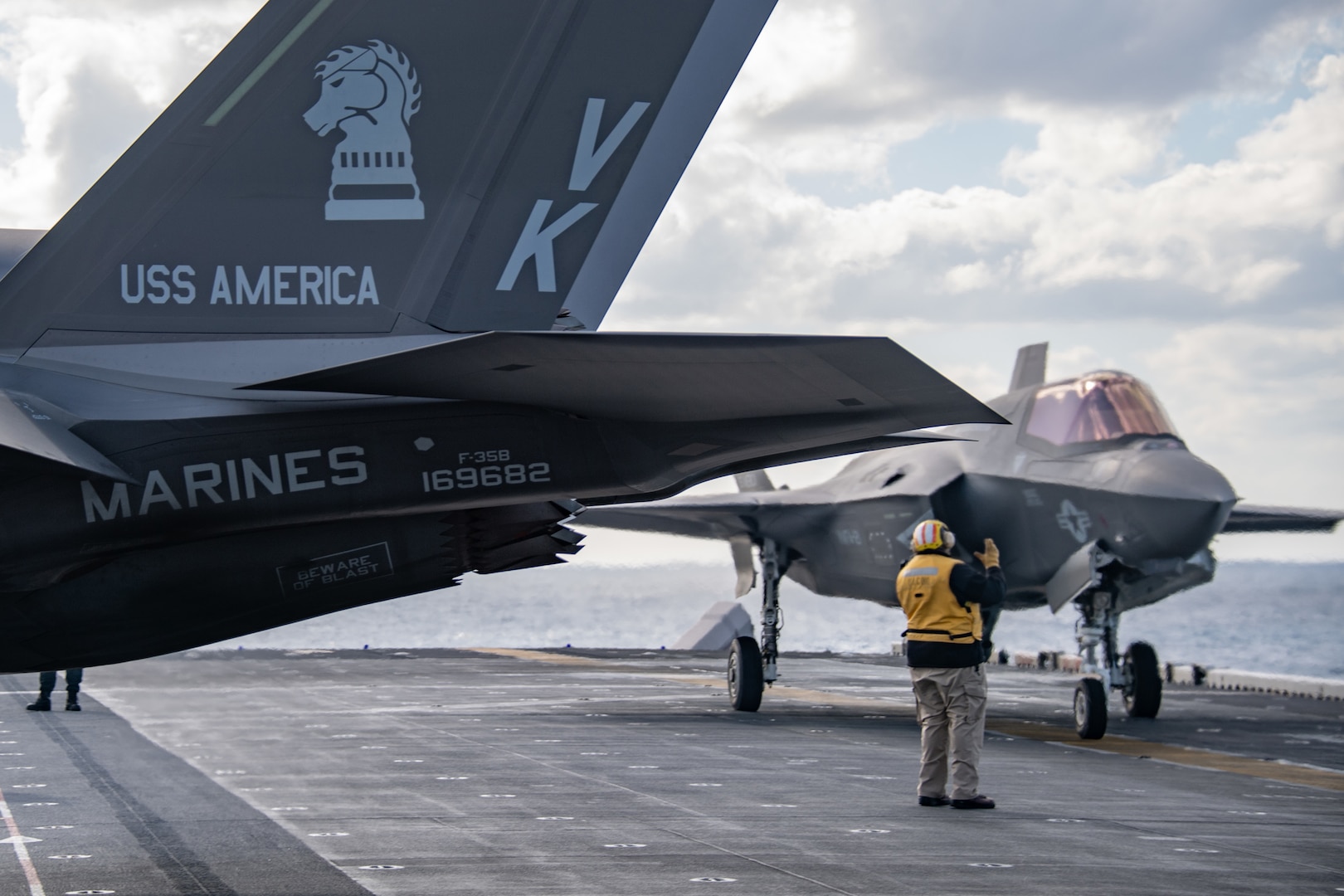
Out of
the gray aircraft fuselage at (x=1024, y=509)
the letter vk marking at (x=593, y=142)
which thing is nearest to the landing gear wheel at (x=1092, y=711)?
the gray aircraft fuselage at (x=1024, y=509)

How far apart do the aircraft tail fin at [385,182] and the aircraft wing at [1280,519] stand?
54.0ft

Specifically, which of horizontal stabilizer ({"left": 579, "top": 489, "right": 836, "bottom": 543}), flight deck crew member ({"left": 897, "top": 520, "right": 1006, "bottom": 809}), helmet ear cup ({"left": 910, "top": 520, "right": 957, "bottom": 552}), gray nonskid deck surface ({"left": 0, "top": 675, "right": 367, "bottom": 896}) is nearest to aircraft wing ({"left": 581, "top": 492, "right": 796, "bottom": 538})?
horizontal stabilizer ({"left": 579, "top": 489, "right": 836, "bottom": 543})

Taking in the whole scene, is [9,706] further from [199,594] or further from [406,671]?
[199,594]

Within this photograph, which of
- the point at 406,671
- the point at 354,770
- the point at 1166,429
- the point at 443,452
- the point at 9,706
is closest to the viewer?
the point at 443,452

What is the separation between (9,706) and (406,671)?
8431 millimetres

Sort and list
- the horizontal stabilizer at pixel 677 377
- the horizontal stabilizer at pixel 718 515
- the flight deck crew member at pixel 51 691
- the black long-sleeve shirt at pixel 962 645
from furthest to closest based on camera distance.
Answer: the horizontal stabilizer at pixel 718 515 < the flight deck crew member at pixel 51 691 < the black long-sleeve shirt at pixel 962 645 < the horizontal stabilizer at pixel 677 377

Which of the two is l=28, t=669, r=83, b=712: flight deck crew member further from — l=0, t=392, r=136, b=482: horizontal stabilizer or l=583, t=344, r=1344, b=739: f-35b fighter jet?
l=0, t=392, r=136, b=482: horizontal stabilizer

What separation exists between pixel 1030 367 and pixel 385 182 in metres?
13.4

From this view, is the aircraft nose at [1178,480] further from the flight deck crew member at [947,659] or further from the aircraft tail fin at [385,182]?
the aircraft tail fin at [385,182]

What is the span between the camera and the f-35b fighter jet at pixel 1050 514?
14.5 m

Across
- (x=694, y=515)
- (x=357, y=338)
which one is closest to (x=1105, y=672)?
(x=694, y=515)

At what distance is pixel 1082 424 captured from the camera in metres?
15.6

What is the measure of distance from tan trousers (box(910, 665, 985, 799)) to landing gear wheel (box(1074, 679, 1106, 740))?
4.39 m

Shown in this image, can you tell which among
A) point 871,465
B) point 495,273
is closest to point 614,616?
point 871,465
